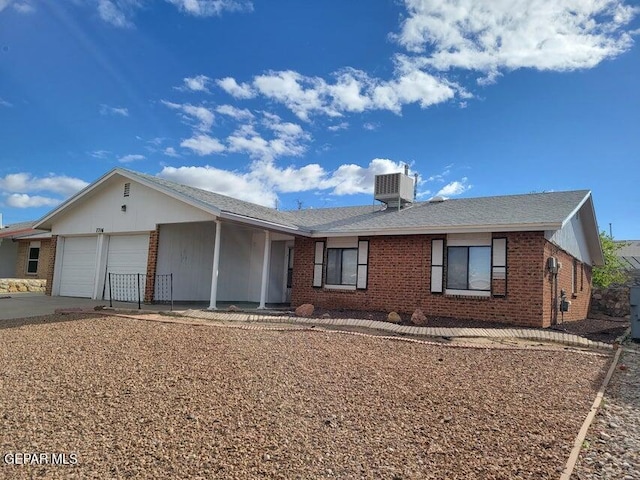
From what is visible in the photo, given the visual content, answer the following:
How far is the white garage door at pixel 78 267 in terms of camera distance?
1555 centimetres

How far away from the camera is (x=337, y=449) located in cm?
346

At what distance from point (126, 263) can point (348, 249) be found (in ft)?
24.0

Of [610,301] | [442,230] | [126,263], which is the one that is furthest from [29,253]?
[610,301]

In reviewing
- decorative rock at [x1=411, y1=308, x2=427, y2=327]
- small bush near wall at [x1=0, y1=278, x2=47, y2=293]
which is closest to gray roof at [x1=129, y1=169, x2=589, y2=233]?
decorative rock at [x1=411, y1=308, x2=427, y2=327]

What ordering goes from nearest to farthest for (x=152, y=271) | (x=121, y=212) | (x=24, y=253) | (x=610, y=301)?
(x=152, y=271)
(x=121, y=212)
(x=610, y=301)
(x=24, y=253)

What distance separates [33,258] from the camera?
23516 mm

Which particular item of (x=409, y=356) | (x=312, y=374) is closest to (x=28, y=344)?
(x=312, y=374)

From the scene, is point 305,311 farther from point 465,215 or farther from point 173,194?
point 465,215

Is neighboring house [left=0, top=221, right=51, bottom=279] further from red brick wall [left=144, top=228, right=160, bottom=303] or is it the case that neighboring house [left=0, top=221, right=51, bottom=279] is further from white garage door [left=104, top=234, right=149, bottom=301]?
red brick wall [left=144, top=228, right=160, bottom=303]

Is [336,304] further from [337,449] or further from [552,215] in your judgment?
[337,449]

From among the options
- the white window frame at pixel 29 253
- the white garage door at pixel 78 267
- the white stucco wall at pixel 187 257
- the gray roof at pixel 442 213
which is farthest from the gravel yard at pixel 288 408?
the white window frame at pixel 29 253

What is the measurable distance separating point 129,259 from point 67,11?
7.45 m

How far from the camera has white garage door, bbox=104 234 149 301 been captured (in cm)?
1435

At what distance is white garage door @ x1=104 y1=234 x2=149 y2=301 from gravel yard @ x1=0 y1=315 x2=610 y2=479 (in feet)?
23.1
